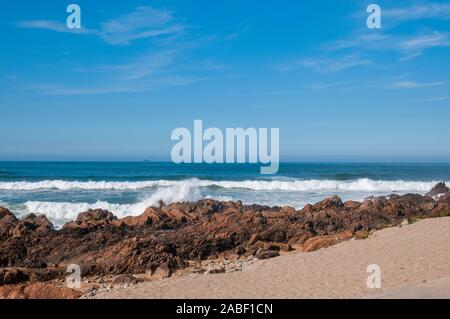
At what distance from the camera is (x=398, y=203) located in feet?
79.4

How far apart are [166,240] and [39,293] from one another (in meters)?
6.97

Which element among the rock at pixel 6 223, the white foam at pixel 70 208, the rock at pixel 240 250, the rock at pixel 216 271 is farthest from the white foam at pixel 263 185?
the rock at pixel 216 271

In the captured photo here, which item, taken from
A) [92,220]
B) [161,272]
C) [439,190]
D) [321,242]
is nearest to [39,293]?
[161,272]

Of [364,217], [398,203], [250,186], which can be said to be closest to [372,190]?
[250,186]

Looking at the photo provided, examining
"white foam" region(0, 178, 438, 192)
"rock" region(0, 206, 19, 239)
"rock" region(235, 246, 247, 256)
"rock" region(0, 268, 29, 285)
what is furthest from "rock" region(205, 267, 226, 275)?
"white foam" region(0, 178, 438, 192)

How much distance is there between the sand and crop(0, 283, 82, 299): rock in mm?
842

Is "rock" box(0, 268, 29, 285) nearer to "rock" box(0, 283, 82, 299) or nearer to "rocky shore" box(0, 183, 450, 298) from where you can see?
"rocky shore" box(0, 183, 450, 298)

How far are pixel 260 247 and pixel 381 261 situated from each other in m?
4.84

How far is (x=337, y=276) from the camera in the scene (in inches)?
491

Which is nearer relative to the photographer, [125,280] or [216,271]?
[125,280]

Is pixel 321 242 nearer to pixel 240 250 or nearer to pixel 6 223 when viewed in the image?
pixel 240 250

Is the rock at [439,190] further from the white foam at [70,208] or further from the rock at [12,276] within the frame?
the rock at [12,276]

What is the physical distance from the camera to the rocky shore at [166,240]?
14172 millimetres
